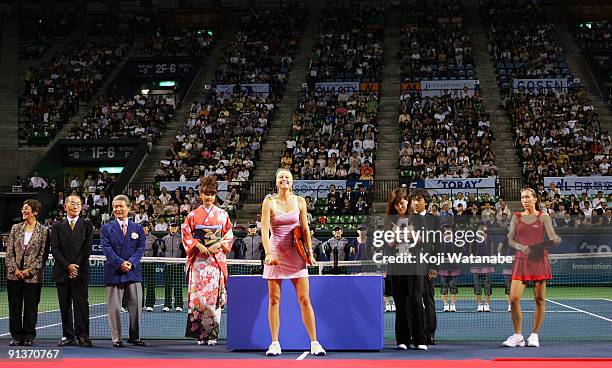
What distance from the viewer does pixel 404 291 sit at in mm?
11258

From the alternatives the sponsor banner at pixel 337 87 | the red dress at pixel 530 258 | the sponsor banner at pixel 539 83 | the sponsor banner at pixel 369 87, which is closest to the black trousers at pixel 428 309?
the red dress at pixel 530 258

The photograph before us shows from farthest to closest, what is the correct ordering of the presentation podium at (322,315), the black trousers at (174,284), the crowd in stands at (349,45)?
the crowd in stands at (349,45)
the black trousers at (174,284)
the presentation podium at (322,315)

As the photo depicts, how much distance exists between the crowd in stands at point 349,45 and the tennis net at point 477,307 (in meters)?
20.9

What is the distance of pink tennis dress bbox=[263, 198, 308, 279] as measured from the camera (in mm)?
10555

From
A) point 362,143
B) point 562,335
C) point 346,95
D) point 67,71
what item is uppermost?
point 67,71

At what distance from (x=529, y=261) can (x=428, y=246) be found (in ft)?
4.20

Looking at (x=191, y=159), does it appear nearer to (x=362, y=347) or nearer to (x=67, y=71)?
(x=67, y=71)

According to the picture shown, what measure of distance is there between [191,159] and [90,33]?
59.2 ft

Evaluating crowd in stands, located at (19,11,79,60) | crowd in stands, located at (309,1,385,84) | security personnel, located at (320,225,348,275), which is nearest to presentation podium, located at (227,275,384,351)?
security personnel, located at (320,225,348,275)

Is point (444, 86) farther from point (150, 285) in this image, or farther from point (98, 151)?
point (150, 285)

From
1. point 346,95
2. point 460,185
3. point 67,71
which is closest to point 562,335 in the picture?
point 460,185

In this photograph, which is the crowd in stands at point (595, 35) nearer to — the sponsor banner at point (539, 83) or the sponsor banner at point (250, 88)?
the sponsor banner at point (539, 83)

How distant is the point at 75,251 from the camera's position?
1191cm

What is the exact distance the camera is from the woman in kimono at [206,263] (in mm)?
11414
